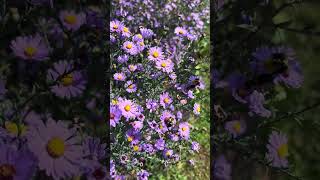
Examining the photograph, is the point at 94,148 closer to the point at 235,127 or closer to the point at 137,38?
the point at 235,127

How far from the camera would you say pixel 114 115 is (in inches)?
39.0

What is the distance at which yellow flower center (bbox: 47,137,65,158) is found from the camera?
650mm

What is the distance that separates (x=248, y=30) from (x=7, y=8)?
44cm

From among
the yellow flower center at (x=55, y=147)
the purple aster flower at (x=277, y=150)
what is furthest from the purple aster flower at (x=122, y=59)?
the yellow flower center at (x=55, y=147)

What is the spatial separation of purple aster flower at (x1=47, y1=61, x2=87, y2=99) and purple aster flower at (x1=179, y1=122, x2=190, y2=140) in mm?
580

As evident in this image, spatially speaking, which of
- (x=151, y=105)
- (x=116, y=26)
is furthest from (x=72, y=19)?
(x=151, y=105)

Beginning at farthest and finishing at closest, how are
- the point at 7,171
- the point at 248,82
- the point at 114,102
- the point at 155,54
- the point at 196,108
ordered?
the point at 196,108 → the point at 155,54 → the point at 114,102 → the point at 248,82 → the point at 7,171

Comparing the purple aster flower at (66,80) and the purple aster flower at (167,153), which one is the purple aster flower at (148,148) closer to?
the purple aster flower at (167,153)

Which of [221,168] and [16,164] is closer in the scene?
[16,164]

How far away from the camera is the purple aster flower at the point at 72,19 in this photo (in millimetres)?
680

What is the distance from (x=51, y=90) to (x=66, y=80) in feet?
0.09

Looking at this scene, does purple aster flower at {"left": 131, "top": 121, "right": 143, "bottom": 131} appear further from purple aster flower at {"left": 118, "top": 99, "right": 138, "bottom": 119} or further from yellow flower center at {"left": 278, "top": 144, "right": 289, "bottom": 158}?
yellow flower center at {"left": 278, "top": 144, "right": 289, "bottom": 158}

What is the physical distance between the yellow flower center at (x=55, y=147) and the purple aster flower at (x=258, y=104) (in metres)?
0.39

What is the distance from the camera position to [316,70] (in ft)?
3.43
